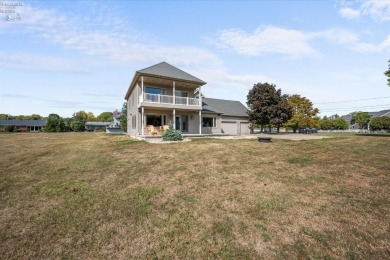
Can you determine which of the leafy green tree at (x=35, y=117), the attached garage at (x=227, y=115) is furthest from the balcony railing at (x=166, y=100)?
the leafy green tree at (x=35, y=117)

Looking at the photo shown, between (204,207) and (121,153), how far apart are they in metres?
7.57

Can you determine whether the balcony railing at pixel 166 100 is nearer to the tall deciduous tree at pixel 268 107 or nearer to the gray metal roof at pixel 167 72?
the gray metal roof at pixel 167 72

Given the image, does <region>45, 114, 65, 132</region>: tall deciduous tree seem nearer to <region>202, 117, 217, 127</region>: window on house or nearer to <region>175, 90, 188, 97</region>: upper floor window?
<region>175, 90, 188, 97</region>: upper floor window

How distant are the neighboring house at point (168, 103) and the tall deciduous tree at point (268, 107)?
22.7ft

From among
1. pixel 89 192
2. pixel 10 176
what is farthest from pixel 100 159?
pixel 89 192

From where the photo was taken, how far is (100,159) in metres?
10.4

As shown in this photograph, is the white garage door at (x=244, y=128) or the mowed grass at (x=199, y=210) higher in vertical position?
the white garage door at (x=244, y=128)

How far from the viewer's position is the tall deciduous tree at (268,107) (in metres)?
31.4

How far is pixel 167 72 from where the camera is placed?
21609 mm

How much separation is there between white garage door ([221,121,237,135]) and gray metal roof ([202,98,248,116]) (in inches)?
55.7

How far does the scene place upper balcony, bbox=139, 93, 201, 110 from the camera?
781 inches

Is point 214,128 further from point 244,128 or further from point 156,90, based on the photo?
point 156,90

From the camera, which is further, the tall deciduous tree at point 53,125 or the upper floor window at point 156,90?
the tall deciduous tree at point 53,125

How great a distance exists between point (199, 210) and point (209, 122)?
22164mm
